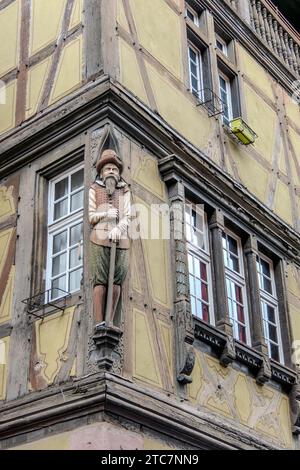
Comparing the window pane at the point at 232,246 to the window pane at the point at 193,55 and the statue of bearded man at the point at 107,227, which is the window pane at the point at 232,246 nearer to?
the statue of bearded man at the point at 107,227

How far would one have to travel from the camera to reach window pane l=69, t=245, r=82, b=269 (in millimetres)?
8492

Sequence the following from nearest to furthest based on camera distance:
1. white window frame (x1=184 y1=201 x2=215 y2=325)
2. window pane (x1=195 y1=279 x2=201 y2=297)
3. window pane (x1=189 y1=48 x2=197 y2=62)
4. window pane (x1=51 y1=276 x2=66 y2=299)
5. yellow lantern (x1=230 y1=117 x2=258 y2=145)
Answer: window pane (x1=51 y1=276 x2=66 y2=299), window pane (x1=195 y1=279 x2=201 y2=297), white window frame (x1=184 y1=201 x2=215 y2=325), yellow lantern (x1=230 y1=117 x2=258 y2=145), window pane (x1=189 y1=48 x2=197 y2=62)

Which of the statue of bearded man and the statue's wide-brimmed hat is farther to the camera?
the statue's wide-brimmed hat

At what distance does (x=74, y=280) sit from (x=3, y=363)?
3.77 feet

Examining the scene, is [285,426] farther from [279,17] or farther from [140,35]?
[279,17]

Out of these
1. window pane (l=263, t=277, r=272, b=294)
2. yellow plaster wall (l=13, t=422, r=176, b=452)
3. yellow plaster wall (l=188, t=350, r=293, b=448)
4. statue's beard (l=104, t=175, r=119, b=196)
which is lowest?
yellow plaster wall (l=13, t=422, r=176, b=452)

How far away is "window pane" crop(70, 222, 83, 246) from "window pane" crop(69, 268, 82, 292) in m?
0.37

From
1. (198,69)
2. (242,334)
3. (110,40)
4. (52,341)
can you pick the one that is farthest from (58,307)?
(198,69)

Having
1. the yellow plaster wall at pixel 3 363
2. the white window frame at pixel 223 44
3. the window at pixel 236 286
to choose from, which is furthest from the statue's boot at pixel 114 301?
the white window frame at pixel 223 44

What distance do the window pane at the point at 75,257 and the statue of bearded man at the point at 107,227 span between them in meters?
0.51

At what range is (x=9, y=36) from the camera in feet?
36.1

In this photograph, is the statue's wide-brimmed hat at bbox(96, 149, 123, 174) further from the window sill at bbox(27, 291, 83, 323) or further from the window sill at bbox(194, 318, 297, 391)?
the window sill at bbox(194, 318, 297, 391)

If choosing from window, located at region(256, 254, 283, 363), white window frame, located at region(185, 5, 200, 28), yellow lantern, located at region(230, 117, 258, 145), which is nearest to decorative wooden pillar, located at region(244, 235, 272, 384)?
window, located at region(256, 254, 283, 363)

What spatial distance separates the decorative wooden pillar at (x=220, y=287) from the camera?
9070mm
